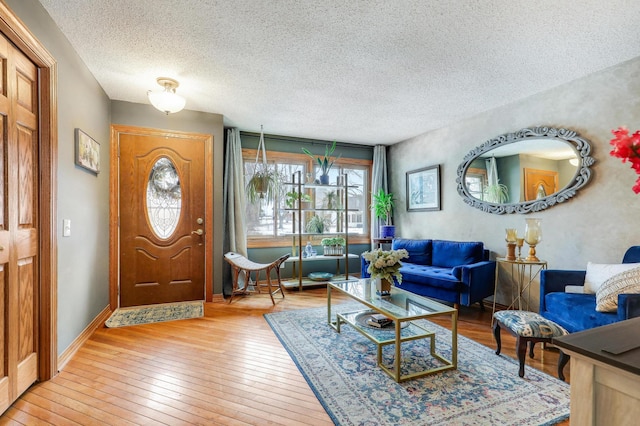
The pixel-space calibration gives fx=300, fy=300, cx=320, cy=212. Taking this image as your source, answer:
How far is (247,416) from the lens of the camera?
1661 mm

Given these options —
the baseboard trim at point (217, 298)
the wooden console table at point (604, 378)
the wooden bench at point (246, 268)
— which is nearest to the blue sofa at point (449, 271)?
the wooden bench at point (246, 268)

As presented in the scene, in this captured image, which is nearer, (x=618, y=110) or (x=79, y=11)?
(x=79, y=11)

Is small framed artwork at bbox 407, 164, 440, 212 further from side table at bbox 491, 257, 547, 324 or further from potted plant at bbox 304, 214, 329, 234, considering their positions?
potted plant at bbox 304, 214, 329, 234

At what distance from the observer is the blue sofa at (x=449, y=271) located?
322cm

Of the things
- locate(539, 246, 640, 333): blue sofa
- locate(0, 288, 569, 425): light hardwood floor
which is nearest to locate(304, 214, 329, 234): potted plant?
locate(0, 288, 569, 425): light hardwood floor

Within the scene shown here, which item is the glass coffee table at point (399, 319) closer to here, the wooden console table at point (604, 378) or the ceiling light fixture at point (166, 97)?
the wooden console table at point (604, 378)

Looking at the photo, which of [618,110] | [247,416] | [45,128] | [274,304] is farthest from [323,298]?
[618,110]

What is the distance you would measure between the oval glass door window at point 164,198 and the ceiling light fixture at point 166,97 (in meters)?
0.95

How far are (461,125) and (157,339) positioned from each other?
438cm

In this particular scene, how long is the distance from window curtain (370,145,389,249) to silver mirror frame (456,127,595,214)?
5.03 feet

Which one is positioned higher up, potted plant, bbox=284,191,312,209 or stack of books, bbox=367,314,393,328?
potted plant, bbox=284,191,312,209

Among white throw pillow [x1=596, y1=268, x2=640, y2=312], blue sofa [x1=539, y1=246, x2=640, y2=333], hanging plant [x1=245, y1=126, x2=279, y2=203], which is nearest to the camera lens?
blue sofa [x1=539, y1=246, x2=640, y2=333]

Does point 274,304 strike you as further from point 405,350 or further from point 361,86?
point 361,86

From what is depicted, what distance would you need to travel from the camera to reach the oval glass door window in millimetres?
3672
